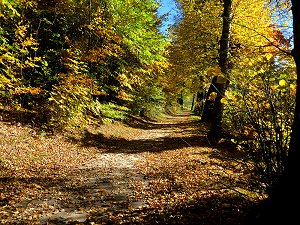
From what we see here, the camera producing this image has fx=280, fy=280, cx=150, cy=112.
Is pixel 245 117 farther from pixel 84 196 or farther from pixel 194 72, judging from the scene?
pixel 194 72

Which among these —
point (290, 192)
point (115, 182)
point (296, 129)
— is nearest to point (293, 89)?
point (296, 129)

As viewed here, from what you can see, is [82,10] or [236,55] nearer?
[82,10]

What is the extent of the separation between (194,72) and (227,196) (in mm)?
14712

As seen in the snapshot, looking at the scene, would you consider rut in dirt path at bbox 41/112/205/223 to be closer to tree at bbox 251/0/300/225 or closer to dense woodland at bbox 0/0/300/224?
dense woodland at bbox 0/0/300/224

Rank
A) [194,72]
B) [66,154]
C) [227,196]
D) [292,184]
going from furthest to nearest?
1. [194,72]
2. [66,154]
3. [227,196]
4. [292,184]

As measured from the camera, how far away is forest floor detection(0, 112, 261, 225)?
17.7 feet

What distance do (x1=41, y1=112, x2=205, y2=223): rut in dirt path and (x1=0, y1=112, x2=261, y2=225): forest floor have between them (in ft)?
0.08

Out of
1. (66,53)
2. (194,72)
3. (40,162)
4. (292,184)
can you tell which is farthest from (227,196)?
(194,72)

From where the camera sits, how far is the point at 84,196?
6.89 meters

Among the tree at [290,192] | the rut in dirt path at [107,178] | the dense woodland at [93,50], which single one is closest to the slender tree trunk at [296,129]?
the tree at [290,192]

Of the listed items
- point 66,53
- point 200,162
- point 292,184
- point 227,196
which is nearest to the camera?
point 292,184

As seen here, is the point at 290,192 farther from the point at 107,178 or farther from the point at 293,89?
the point at 107,178

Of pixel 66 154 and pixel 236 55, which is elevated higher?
pixel 236 55

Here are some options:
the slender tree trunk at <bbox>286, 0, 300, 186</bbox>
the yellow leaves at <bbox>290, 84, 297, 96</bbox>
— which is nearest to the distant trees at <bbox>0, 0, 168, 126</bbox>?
the yellow leaves at <bbox>290, 84, 297, 96</bbox>
